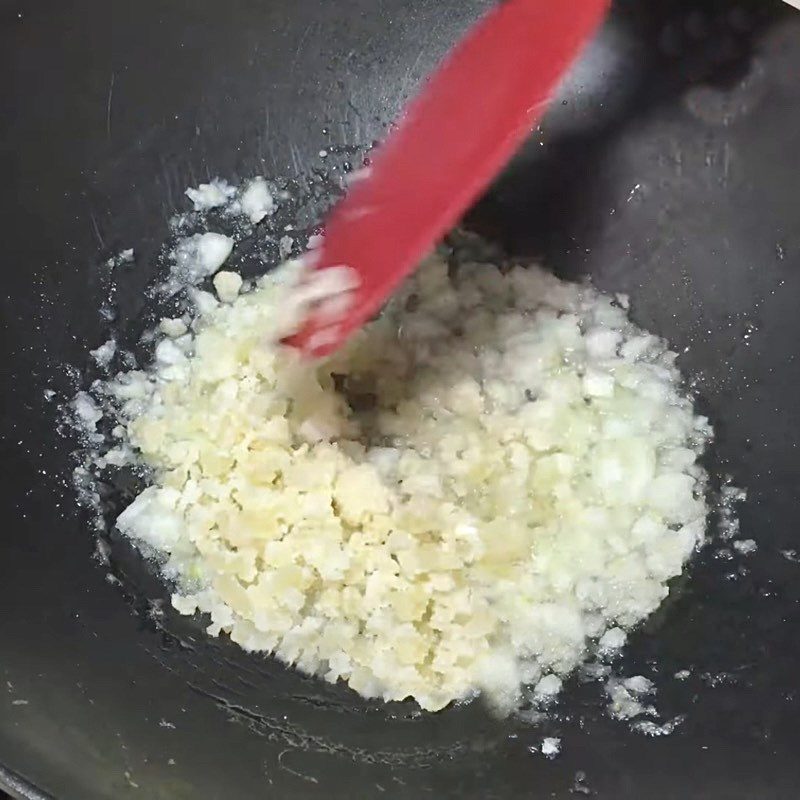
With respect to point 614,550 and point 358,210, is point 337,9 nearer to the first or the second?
point 358,210

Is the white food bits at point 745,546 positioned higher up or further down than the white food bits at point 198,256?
further down

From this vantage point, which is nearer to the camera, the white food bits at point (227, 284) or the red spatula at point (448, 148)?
the red spatula at point (448, 148)

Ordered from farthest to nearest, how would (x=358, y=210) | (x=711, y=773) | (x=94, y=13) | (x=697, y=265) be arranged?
1. (x=697, y=265)
2. (x=94, y=13)
3. (x=358, y=210)
4. (x=711, y=773)

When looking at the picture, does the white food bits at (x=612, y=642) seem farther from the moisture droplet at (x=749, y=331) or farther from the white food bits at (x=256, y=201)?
the white food bits at (x=256, y=201)

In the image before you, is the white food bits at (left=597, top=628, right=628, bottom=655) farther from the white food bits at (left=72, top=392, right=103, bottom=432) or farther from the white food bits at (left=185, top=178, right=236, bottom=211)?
the white food bits at (left=185, top=178, right=236, bottom=211)

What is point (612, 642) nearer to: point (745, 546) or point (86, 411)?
point (745, 546)

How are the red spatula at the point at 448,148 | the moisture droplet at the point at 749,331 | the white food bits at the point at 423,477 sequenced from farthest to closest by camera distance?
1. the moisture droplet at the point at 749,331
2. the white food bits at the point at 423,477
3. the red spatula at the point at 448,148

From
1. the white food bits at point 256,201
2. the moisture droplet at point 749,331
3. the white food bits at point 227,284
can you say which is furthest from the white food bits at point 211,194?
the moisture droplet at point 749,331

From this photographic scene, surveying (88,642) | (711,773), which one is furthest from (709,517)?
(88,642)
